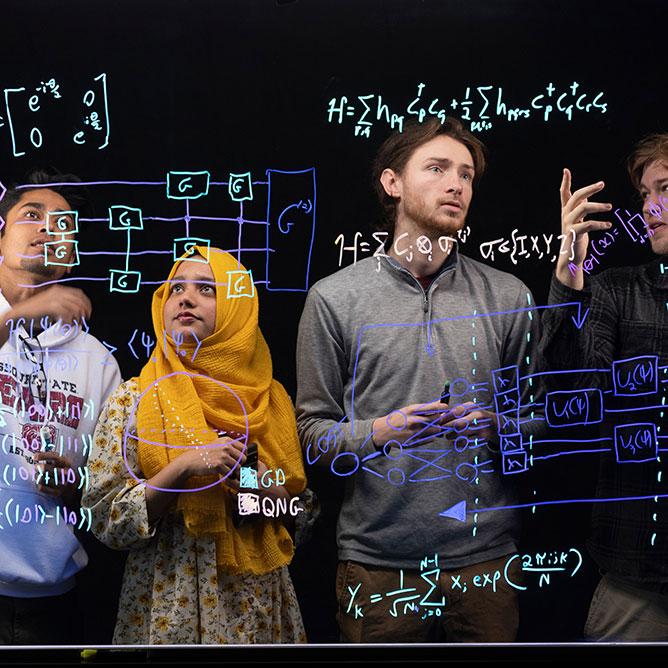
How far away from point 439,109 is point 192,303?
889 millimetres

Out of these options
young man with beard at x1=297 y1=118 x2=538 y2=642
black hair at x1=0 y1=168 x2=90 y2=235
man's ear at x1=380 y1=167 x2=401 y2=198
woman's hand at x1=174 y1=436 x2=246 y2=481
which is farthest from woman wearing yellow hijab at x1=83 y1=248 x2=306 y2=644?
man's ear at x1=380 y1=167 x2=401 y2=198

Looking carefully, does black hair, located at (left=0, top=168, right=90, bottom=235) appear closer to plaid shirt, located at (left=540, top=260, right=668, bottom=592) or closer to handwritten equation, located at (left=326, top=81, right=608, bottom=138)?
handwritten equation, located at (left=326, top=81, right=608, bottom=138)

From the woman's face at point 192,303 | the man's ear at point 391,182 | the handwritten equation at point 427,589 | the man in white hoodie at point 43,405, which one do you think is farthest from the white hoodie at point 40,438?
the man's ear at point 391,182

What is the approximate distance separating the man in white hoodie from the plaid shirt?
4.18 feet

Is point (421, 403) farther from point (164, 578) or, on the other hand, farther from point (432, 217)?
point (164, 578)

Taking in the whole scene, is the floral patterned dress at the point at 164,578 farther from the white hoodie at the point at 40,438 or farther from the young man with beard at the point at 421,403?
the young man with beard at the point at 421,403

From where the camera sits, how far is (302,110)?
2068 millimetres

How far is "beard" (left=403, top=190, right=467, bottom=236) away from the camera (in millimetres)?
2068

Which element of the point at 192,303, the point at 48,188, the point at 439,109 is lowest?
the point at 192,303

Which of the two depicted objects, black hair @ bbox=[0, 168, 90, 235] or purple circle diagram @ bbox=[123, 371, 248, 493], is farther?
black hair @ bbox=[0, 168, 90, 235]

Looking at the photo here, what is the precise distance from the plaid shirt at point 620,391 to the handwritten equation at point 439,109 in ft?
1.61

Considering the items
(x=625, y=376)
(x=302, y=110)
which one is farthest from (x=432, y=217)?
(x=625, y=376)

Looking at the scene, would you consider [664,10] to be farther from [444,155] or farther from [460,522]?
[460,522]

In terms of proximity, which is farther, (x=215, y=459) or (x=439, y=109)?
(x=439, y=109)
